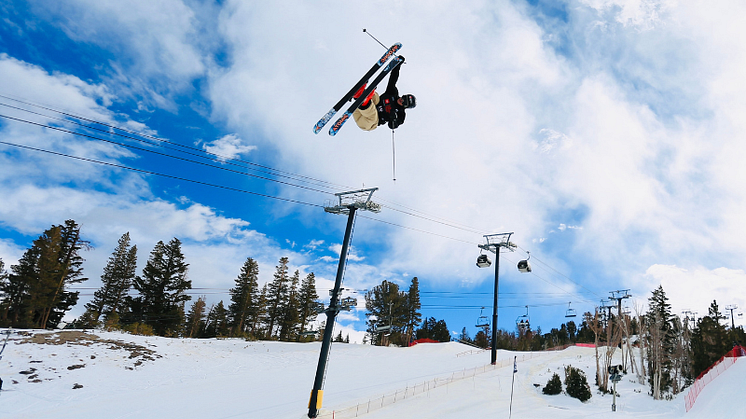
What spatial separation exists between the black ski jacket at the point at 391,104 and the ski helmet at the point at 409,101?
0.51ft

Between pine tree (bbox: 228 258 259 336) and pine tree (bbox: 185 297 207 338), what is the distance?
8128 mm

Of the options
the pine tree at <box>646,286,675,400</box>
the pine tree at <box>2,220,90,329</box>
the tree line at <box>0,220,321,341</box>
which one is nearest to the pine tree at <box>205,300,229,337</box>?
the tree line at <box>0,220,321,341</box>

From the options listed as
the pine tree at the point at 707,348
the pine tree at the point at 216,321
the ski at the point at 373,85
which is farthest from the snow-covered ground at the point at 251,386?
the pine tree at the point at 216,321

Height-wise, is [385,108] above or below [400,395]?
above

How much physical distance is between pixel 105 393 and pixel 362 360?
71.0ft

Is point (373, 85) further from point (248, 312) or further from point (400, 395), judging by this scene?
point (248, 312)

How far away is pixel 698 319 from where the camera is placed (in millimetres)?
56656

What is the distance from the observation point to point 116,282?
5203cm

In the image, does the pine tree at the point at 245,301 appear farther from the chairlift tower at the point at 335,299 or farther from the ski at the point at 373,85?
the ski at the point at 373,85

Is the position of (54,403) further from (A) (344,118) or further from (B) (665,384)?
(B) (665,384)

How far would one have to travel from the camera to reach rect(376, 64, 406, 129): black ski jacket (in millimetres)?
9078

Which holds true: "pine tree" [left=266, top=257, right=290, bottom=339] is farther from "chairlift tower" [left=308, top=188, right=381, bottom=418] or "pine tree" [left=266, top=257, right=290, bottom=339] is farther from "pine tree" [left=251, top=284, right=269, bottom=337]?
"chairlift tower" [left=308, top=188, right=381, bottom=418]

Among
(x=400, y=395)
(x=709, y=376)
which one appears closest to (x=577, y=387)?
(x=400, y=395)

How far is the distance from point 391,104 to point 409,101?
54 centimetres
